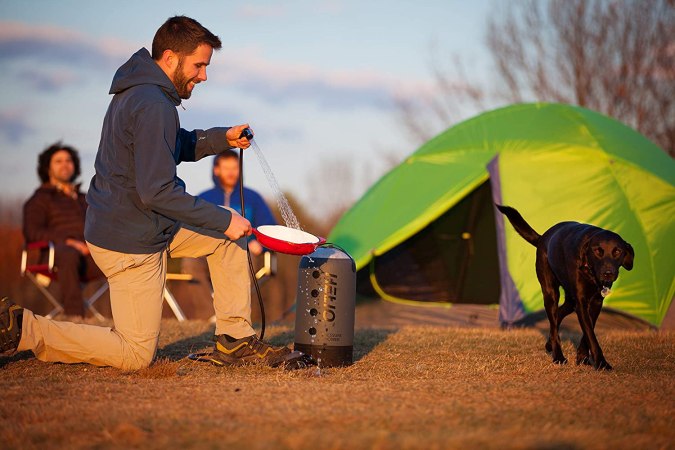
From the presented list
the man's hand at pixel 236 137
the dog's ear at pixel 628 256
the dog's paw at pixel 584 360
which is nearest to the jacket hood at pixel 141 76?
the man's hand at pixel 236 137

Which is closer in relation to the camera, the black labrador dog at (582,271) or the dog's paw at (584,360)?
the black labrador dog at (582,271)

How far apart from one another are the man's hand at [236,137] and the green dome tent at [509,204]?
156 inches

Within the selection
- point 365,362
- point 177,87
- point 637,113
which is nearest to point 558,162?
point 365,362

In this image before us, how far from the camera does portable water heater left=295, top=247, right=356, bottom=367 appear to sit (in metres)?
5.25

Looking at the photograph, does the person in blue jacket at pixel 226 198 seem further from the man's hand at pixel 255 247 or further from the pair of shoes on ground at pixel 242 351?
the pair of shoes on ground at pixel 242 351

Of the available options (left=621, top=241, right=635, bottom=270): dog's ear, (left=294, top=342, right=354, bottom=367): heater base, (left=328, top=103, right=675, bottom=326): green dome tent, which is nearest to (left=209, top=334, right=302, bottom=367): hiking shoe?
(left=294, top=342, right=354, bottom=367): heater base

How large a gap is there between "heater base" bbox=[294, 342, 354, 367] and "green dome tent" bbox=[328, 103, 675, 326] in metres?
3.40

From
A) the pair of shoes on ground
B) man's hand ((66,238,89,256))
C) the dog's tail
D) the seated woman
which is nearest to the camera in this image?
the pair of shoes on ground

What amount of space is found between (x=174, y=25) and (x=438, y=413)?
8.55ft

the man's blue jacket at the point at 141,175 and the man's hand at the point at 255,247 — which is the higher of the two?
the man's blue jacket at the point at 141,175

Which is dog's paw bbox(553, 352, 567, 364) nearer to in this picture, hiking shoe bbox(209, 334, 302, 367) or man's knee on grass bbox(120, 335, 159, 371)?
hiking shoe bbox(209, 334, 302, 367)

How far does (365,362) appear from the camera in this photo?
560 centimetres

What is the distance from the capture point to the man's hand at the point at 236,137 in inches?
207

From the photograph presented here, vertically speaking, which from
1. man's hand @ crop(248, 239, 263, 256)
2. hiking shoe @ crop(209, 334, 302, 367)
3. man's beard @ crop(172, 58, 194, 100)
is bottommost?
hiking shoe @ crop(209, 334, 302, 367)
